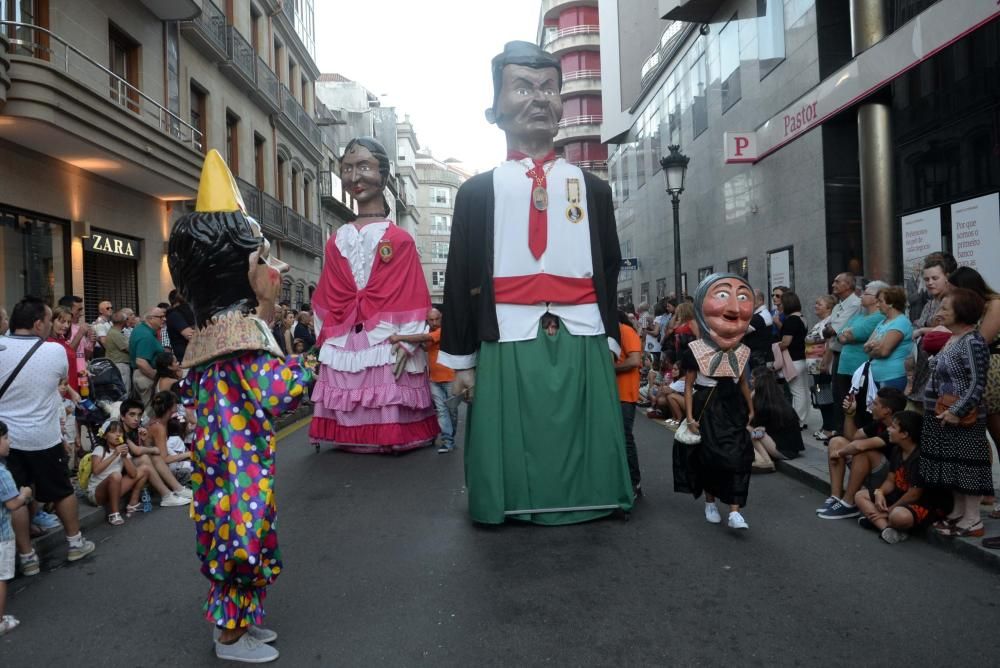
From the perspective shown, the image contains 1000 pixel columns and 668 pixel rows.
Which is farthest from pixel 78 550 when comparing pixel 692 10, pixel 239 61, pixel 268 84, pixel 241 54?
pixel 268 84

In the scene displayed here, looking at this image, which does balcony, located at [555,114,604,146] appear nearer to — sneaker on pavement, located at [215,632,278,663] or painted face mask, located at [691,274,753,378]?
painted face mask, located at [691,274,753,378]

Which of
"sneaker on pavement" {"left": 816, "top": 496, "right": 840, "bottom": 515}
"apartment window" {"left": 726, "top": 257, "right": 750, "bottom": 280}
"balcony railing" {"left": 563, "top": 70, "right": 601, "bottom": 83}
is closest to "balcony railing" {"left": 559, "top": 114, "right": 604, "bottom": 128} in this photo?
"balcony railing" {"left": 563, "top": 70, "right": 601, "bottom": 83}

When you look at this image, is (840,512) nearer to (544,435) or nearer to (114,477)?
(544,435)

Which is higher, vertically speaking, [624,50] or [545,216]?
[624,50]

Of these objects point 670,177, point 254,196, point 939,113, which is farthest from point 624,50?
point 939,113

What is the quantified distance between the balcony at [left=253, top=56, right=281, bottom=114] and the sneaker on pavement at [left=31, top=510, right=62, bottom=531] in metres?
19.0

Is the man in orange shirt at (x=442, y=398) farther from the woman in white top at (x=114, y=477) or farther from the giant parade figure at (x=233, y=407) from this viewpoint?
the giant parade figure at (x=233, y=407)

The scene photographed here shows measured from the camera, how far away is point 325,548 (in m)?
4.62

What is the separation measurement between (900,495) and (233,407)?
3.98 metres

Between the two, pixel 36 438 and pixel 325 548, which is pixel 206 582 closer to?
pixel 325 548

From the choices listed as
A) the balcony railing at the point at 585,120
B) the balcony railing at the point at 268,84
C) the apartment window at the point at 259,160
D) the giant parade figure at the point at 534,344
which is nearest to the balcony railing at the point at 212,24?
the balcony railing at the point at 268,84

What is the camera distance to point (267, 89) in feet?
76.9

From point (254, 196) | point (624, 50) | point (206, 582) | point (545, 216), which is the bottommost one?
point (206, 582)

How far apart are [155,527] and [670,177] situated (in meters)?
9.63
